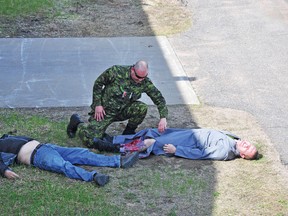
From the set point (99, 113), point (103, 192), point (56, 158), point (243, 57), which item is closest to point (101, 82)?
point (99, 113)

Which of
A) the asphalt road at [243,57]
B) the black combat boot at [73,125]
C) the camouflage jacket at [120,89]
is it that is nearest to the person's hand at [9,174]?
the black combat boot at [73,125]

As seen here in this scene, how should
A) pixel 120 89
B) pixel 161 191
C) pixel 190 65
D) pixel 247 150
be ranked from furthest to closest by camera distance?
pixel 190 65, pixel 120 89, pixel 247 150, pixel 161 191

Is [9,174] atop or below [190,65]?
atop

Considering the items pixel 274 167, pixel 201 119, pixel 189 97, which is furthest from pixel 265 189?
pixel 189 97

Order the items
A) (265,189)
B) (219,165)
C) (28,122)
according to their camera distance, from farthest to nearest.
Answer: (28,122) < (219,165) < (265,189)

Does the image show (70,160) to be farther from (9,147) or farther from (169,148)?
(169,148)

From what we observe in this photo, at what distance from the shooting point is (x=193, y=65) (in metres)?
11.5

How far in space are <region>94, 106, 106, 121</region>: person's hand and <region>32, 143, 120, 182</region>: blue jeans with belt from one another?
0.64 metres

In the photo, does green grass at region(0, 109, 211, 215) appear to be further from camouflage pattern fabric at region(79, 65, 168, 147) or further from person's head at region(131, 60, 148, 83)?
person's head at region(131, 60, 148, 83)

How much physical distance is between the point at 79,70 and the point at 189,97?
1.99 m

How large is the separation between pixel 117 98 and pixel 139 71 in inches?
18.9

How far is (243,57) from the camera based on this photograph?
1191cm

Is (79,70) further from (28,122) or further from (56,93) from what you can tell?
(28,122)

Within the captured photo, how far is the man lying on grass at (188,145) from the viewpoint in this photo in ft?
26.2
